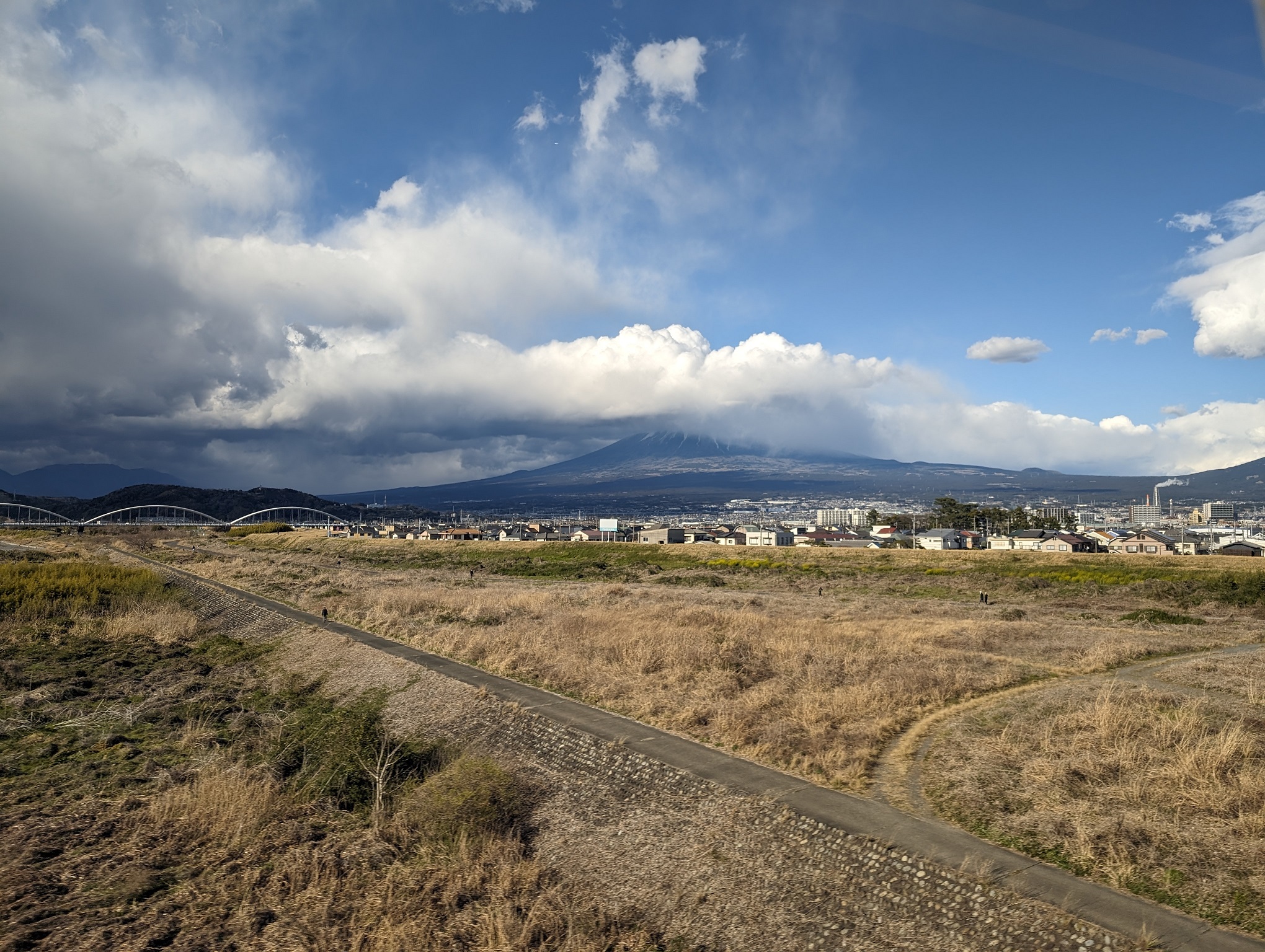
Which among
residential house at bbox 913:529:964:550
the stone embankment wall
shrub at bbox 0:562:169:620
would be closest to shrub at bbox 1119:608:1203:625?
the stone embankment wall

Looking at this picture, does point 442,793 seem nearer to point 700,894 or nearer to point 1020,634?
point 700,894

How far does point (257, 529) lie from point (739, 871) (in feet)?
576

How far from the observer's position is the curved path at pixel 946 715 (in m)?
13.7

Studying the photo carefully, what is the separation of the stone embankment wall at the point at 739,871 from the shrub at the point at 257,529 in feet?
515

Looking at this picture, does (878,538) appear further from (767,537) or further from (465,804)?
(465,804)

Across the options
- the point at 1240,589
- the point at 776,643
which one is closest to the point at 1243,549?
the point at 1240,589

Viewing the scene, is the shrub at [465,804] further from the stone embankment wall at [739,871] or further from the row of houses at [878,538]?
the row of houses at [878,538]

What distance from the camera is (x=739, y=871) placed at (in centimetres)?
1169

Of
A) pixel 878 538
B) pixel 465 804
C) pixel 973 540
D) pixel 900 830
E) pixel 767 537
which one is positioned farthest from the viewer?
pixel 767 537

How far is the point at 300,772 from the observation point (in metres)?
16.7

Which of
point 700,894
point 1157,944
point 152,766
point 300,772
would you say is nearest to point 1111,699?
point 1157,944

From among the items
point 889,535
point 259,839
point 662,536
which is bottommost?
point 889,535

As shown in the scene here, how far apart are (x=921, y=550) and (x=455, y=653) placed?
245 feet

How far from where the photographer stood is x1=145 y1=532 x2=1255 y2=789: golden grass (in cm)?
1822
